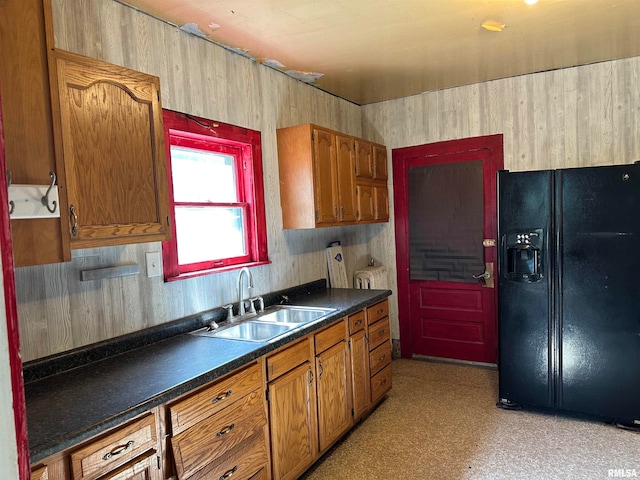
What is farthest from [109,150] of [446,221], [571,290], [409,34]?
[446,221]

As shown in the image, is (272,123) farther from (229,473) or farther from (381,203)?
(229,473)

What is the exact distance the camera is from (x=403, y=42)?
2945mm

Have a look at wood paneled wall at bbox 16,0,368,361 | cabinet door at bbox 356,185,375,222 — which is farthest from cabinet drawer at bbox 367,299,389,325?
cabinet door at bbox 356,185,375,222

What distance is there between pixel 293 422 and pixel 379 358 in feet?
3.81

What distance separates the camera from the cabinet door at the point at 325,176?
3186 mm

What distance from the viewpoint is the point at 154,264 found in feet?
7.73

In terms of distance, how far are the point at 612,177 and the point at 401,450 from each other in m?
2.20

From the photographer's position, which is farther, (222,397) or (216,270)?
(216,270)

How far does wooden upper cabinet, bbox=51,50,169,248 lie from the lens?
158cm

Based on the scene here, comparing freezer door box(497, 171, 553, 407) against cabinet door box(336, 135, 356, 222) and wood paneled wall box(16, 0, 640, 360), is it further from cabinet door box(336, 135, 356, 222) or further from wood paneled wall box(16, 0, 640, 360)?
cabinet door box(336, 135, 356, 222)

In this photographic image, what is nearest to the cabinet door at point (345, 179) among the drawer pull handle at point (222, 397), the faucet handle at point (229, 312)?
the faucet handle at point (229, 312)

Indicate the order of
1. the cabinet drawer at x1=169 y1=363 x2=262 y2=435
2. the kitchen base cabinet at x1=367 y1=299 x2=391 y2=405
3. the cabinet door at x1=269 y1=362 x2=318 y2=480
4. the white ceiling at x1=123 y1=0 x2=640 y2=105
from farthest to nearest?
the kitchen base cabinet at x1=367 y1=299 x2=391 y2=405 < the white ceiling at x1=123 y1=0 x2=640 y2=105 < the cabinet door at x1=269 y1=362 x2=318 y2=480 < the cabinet drawer at x1=169 y1=363 x2=262 y2=435

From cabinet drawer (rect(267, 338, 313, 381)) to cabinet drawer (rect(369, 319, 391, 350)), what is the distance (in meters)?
0.83

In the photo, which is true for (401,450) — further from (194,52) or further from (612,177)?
(194,52)
